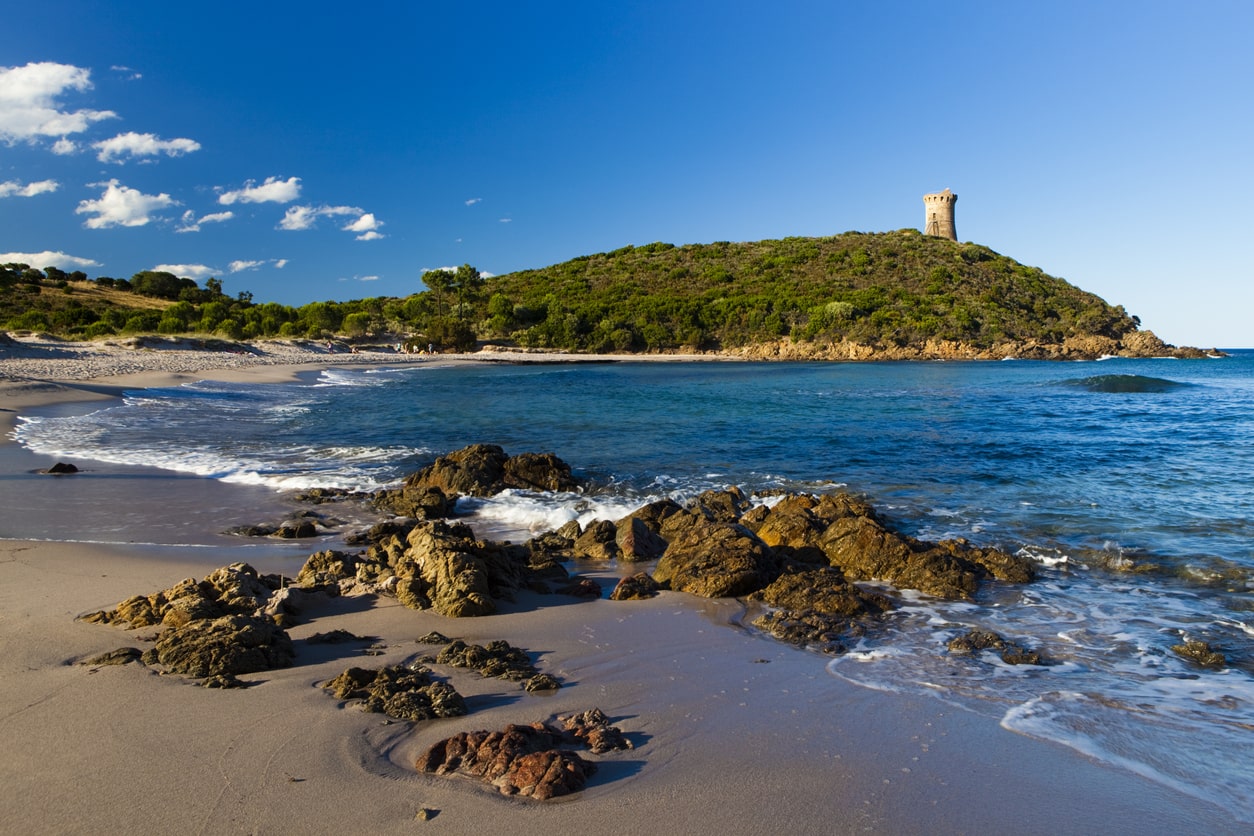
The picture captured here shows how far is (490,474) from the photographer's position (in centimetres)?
1103

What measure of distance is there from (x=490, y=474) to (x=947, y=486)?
7178 mm

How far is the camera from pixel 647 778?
10.5 ft

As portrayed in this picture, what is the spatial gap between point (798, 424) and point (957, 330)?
6016 cm

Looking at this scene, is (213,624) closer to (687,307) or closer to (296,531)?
(296,531)

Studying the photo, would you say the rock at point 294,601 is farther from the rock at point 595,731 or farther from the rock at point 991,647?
the rock at point 991,647

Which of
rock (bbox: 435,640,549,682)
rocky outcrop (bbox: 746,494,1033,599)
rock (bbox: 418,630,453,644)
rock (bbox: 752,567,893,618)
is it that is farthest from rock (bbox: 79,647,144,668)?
rocky outcrop (bbox: 746,494,1033,599)

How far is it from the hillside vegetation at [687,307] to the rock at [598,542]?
54.4 meters

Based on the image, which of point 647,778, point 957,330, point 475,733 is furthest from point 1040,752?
point 957,330

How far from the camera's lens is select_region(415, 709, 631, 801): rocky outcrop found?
3020 millimetres

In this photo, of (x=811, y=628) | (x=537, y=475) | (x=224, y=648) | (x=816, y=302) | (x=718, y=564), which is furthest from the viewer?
(x=816, y=302)

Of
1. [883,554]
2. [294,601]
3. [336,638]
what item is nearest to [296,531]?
[294,601]

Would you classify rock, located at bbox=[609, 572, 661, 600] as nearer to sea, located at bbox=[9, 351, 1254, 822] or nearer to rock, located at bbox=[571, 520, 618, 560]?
sea, located at bbox=[9, 351, 1254, 822]

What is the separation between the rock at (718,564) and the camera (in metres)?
6.28

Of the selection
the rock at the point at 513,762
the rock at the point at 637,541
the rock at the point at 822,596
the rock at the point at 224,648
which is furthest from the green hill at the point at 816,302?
the rock at the point at 513,762
